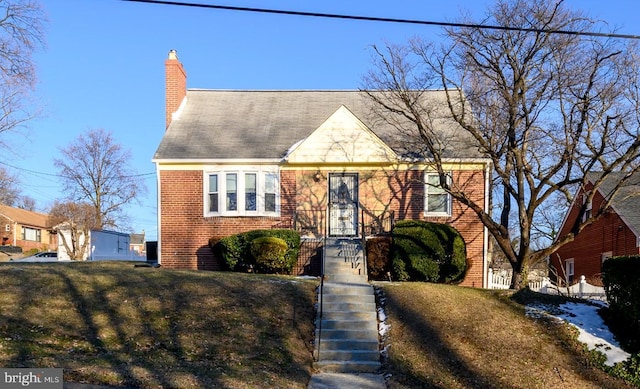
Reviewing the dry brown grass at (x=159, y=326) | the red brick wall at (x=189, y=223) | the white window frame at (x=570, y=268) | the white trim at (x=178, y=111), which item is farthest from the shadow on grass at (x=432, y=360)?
the white window frame at (x=570, y=268)

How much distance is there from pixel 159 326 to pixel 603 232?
72.8 ft

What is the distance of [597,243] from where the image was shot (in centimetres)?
2831

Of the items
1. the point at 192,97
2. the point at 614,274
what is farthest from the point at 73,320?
the point at 192,97

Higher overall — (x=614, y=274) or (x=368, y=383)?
(x=614, y=274)

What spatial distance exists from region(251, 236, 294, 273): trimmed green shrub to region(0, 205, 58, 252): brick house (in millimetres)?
50690

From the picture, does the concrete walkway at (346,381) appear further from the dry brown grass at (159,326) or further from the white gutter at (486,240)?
the white gutter at (486,240)

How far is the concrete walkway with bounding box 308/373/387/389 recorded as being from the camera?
399 inches

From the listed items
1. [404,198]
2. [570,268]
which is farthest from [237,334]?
[570,268]

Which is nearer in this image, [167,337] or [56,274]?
[167,337]

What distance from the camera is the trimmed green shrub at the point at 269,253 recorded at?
17.5 metres

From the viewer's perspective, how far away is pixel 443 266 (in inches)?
689

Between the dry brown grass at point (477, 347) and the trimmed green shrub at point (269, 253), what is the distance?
4391 millimetres

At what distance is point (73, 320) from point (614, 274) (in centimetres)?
1060

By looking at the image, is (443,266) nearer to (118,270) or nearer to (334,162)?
(334,162)
